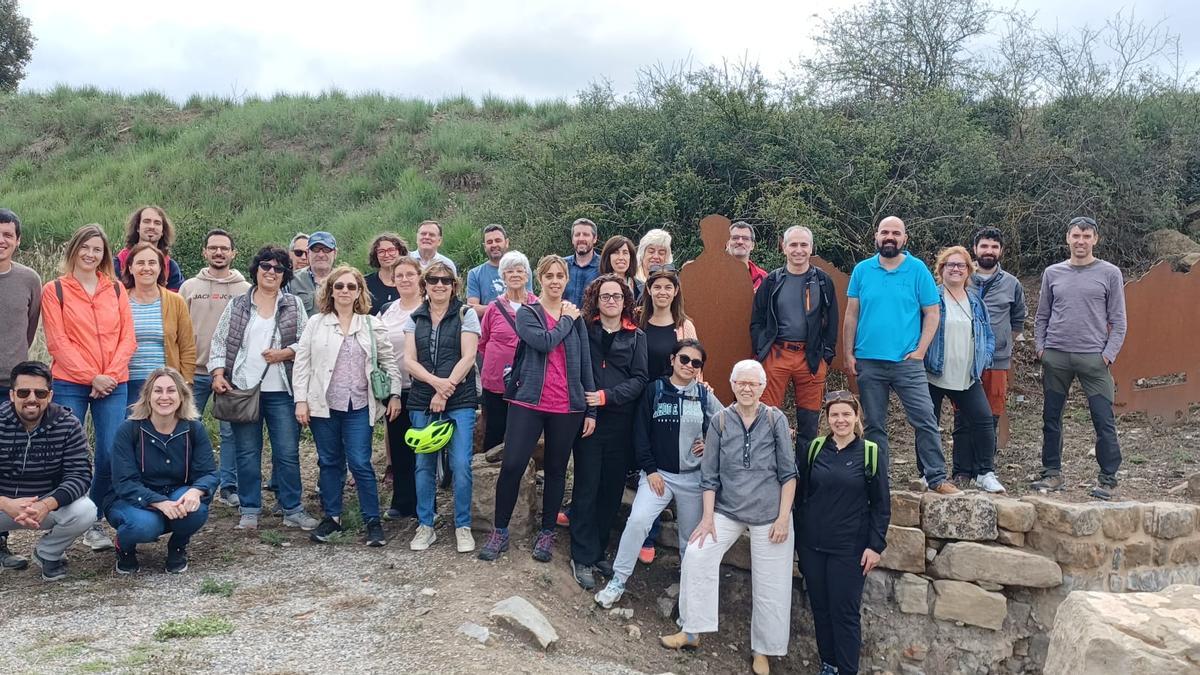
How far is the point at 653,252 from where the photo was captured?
620cm

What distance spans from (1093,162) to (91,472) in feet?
34.1

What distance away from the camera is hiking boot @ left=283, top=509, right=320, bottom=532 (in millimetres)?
6070

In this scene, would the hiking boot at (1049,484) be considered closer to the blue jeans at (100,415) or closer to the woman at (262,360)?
the woman at (262,360)

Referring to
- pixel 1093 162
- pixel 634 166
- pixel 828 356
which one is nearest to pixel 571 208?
pixel 634 166

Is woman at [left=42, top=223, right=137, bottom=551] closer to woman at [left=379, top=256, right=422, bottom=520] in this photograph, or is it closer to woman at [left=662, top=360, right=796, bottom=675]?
woman at [left=379, top=256, right=422, bottom=520]

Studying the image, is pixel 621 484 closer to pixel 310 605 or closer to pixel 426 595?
pixel 426 595

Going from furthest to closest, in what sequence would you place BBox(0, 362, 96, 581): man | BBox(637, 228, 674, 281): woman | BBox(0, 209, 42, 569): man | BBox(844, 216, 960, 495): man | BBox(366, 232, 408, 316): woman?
BBox(366, 232, 408, 316): woman < BBox(637, 228, 674, 281): woman < BBox(844, 216, 960, 495): man < BBox(0, 209, 42, 569): man < BBox(0, 362, 96, 581): man

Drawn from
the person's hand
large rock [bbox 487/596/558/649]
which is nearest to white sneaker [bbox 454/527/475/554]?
large rock [bbox 487/596/558/649]

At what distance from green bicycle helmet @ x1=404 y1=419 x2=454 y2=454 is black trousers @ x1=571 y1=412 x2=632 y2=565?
0.83 meters

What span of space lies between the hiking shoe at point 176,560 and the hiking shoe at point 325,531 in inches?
31.4

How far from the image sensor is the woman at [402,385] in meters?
5.73

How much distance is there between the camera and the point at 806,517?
5.19 metres

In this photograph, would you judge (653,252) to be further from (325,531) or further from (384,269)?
(325,531)

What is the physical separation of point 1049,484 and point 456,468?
4191mm
